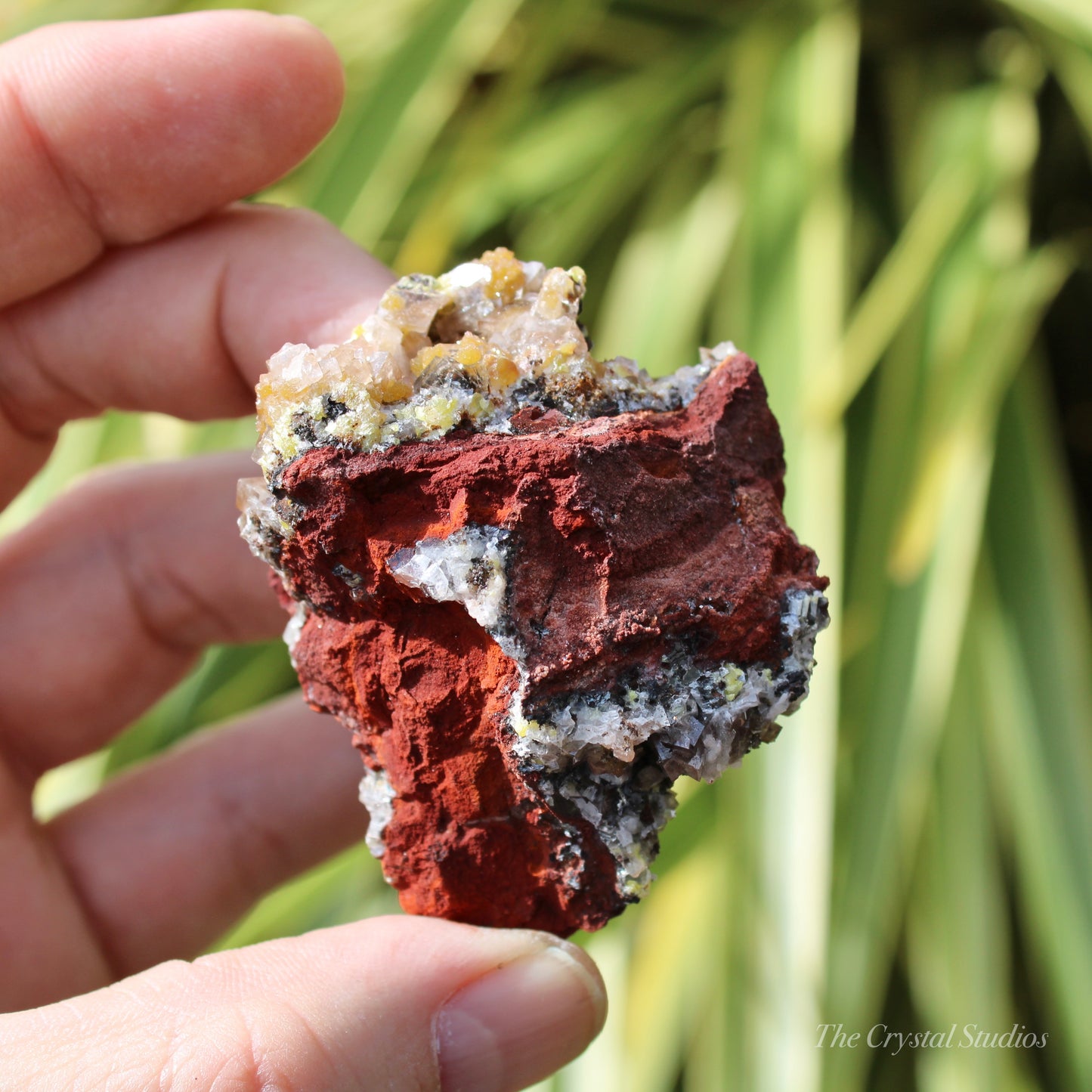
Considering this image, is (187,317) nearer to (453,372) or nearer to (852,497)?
(453,372)

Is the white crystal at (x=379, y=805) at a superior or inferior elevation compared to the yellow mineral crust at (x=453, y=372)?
inferior

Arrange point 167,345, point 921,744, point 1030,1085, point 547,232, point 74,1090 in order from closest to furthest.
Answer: point 74,1090
point 167,345
point 921,744
point 1030,1085
point 547,232

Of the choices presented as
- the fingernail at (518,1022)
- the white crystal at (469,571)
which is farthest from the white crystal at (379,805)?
the white crystal at (469,571)

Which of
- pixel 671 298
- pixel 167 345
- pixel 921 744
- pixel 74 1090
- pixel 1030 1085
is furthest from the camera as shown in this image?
pixel 671 298

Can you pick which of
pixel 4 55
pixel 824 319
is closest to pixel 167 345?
pixel 4 55

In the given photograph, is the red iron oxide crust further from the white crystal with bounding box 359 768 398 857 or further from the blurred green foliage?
the blurred green foliage

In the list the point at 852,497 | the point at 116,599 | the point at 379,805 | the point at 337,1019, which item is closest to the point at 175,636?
the point at 116,599

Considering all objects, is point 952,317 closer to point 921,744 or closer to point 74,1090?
point 921,744

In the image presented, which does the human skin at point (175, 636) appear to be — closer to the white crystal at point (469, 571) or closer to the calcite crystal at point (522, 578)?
the calcite crystal at point (522, 578)
